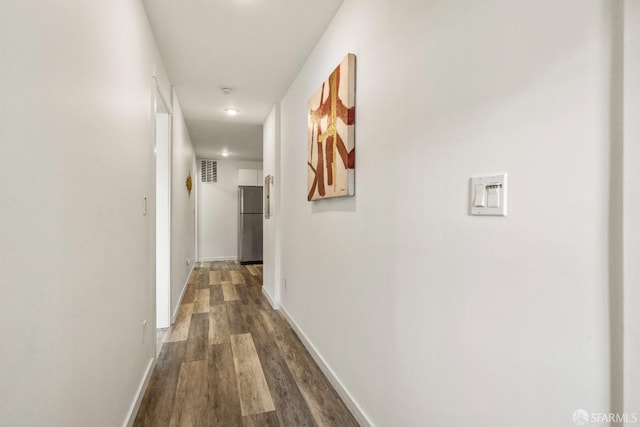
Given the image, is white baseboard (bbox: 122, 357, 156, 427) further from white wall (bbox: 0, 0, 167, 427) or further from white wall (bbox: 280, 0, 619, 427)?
white wall (bbox: 280, 0, 619, 427)

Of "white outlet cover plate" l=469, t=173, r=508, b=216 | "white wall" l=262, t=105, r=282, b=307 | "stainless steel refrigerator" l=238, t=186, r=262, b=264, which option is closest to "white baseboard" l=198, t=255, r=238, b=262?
"stainless steel refrigerator" l=238, t=186, r=262, b=264

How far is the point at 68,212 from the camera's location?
1.00 metres

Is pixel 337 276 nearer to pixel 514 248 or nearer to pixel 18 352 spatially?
pixel 514 248

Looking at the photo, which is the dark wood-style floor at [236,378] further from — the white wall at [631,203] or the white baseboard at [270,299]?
the white wall at [631,203]

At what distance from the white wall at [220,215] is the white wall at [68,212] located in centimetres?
584

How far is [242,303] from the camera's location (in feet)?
13.0

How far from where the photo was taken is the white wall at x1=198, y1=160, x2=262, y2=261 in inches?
291

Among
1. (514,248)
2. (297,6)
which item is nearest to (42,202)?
(514,248)

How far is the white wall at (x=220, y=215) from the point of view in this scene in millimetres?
7402

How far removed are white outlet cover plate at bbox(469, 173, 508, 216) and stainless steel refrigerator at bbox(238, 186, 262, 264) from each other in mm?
6583

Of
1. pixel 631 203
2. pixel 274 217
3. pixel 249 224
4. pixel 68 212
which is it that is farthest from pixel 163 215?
pixel 249 224

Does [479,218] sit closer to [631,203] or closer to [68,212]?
[631,203]

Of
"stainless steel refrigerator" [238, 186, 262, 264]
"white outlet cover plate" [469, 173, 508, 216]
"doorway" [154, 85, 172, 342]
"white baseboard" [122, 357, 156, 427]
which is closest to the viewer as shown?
"white outlet cover plate" [469, 173, 508, 216]

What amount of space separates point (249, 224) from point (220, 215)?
815 millimetres
